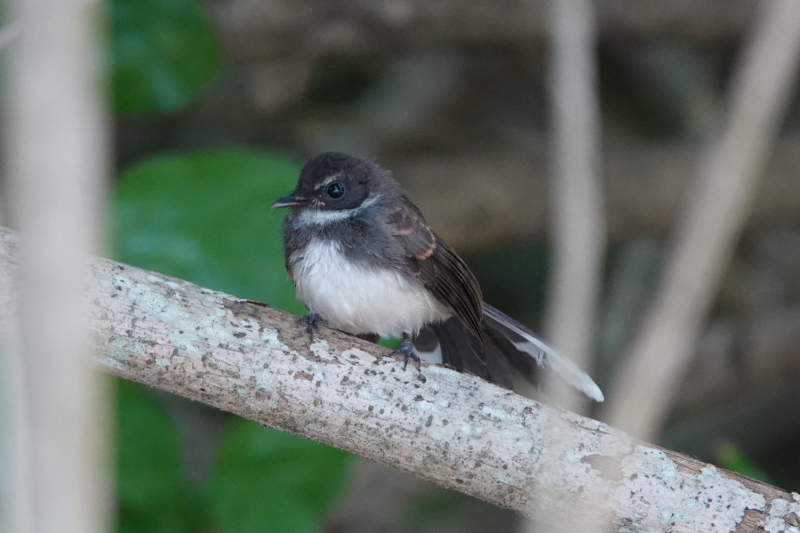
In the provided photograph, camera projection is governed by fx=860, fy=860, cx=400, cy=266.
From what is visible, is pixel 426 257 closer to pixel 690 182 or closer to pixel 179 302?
pixel 179 302

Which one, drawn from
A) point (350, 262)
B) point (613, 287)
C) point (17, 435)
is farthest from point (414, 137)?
point (17, 435)

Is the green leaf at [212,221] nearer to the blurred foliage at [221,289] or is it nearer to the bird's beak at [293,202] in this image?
the blurred foliage at [221,289]

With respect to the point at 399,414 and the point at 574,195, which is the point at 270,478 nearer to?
the point at 399,414

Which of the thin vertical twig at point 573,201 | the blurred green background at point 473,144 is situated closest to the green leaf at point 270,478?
the blurred green background at point 473,144

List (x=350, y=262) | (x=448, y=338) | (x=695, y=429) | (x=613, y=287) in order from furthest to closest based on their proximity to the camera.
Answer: (x=613, y=287)
(x=695, y=429)
(x=448, y=338)
(x=350, y=262)

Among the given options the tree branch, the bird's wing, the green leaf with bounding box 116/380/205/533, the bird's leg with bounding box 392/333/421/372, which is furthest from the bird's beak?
the green leaf with bounding box 116/380/205/533
